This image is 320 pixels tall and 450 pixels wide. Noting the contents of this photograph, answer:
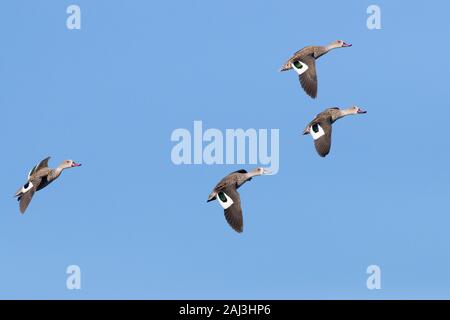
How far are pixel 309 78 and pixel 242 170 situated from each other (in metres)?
2.94

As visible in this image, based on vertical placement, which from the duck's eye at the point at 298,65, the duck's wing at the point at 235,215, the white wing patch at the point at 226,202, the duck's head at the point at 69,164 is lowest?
the duck's wing at the point at 235,215

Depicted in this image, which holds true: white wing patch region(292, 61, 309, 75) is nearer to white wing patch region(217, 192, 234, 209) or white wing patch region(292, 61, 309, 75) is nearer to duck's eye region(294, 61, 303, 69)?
duck's eye region(294, 61, 303, 69)

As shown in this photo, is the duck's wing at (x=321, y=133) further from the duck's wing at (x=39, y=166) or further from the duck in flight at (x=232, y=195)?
the duck's wing at (x=39, y=166)

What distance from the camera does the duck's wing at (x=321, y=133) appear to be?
126 ft

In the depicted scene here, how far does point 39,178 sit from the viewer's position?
39438 mm

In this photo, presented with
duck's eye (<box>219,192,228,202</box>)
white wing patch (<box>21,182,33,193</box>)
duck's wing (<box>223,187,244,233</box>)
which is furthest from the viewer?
white wing patch (<box>21,182,33,193</box>)

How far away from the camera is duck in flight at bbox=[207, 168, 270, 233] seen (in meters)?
36.9

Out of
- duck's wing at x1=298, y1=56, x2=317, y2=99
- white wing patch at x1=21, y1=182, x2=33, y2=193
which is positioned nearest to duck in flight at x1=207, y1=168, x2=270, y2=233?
duck's wing at x1=298, y1=56, x2=317, y2=99

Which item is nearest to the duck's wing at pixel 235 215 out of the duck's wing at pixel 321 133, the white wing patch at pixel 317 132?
the duck's wing at pixel 321 133

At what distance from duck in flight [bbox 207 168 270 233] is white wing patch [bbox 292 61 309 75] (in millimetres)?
2933

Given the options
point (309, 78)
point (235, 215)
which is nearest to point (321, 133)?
point (309, 78)

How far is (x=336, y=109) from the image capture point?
136ft

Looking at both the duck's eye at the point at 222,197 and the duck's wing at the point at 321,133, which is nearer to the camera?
the duck's eye at the point at 222,197
